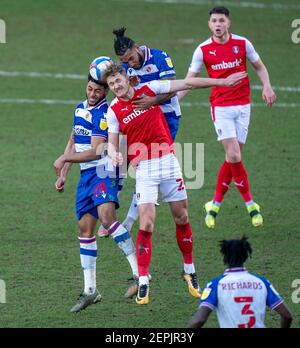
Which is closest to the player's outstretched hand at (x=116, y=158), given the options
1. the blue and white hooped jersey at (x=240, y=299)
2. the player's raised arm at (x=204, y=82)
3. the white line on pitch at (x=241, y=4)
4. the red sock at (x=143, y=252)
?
the red sock at (x=143, y=252)

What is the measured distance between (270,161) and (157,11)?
12.1 m

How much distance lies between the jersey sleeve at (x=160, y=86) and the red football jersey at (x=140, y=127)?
35mm

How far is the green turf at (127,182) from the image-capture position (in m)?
11.4

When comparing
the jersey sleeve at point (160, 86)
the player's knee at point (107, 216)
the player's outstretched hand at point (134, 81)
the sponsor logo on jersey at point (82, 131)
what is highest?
the player's outstretched hand at point (134, 81)

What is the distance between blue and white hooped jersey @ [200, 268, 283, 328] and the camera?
27.3 feet

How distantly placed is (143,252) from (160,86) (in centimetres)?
183

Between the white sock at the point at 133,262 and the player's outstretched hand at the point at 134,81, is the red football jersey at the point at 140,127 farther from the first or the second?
the white sock at the point at 133,262

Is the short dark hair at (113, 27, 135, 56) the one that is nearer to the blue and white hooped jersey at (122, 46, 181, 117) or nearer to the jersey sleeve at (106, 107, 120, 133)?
the blue and white hooped jersey at (122, 46, 181, 117)

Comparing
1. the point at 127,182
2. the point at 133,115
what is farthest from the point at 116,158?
the point at 127,182

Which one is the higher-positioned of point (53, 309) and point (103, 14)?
point (103, 14)

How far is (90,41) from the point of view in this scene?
25312 mm

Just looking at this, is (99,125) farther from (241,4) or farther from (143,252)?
(241,4)
